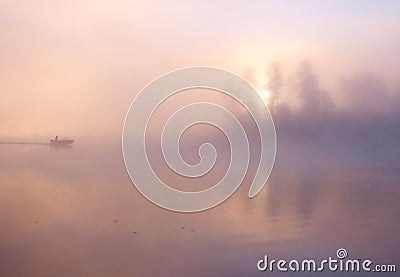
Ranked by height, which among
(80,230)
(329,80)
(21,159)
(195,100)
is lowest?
(80,230)

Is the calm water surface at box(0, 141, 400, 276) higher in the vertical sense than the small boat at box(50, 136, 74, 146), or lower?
lower

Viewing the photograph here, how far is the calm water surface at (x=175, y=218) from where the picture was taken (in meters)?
1.93

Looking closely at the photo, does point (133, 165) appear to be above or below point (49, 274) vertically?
above

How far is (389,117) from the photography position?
204 centimetres

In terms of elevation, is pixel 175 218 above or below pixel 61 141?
below

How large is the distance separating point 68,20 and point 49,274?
1.14m

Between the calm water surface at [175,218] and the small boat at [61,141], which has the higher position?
the small boat at [61,141]

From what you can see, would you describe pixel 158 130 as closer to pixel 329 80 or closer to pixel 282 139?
pixel 282 139

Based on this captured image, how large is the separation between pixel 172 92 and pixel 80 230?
0.74 m

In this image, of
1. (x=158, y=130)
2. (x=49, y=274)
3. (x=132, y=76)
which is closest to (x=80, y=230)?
(x=49, y=274)

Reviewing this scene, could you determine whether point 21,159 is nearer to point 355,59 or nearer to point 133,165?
point 133,165

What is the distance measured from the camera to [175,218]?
6.45 ft

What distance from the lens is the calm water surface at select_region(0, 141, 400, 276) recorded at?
1935mm

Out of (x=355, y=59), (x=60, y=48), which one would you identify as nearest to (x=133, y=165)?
(x=60, y=48)
